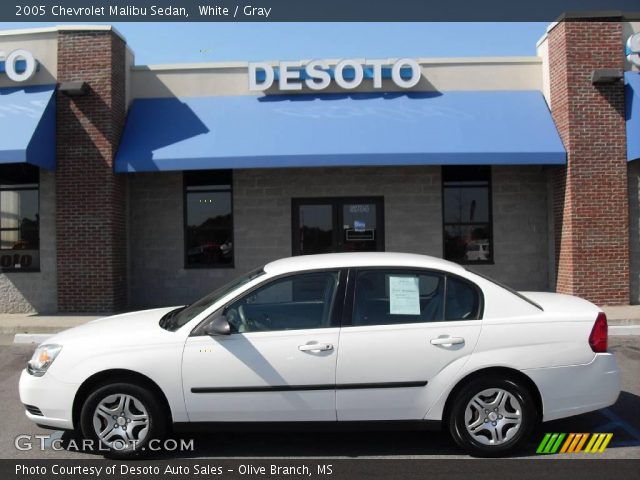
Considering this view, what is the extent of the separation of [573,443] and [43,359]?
4296 millimetres

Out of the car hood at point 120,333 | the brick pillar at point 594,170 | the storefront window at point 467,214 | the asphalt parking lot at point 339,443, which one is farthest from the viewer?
the storefront window at point 467,214

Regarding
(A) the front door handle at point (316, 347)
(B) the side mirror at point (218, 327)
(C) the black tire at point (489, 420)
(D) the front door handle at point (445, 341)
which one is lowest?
(C) the black tire at point (489, 420)

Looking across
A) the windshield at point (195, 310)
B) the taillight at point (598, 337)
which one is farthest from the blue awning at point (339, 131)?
the taillight at point (598, 337)

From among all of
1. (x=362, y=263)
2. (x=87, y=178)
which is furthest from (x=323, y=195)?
(x=362, y=263)

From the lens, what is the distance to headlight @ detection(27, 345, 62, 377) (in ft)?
15.3

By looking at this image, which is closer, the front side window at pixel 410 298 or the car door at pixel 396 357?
the car door at pixel 396 357

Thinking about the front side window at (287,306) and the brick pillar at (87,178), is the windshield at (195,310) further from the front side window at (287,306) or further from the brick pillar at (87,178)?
the brick pillar at (87,178)

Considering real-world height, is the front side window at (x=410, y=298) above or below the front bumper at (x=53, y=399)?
above

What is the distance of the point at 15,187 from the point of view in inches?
492

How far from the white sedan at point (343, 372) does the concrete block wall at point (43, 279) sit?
813 centimetres

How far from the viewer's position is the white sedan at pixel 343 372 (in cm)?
448

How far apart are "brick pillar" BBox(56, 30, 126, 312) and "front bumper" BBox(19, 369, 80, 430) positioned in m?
7.31

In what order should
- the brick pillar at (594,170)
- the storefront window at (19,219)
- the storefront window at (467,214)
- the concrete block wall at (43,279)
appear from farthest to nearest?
the storefront window at (467,214) < the storefront window at (19,219) < the concrete block wall at (43,279) < the brick pillar at (594,170)

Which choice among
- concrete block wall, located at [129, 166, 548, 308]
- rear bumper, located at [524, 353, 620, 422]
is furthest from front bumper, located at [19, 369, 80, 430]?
concrete block wall, located at [129, 166, 548, 308]
